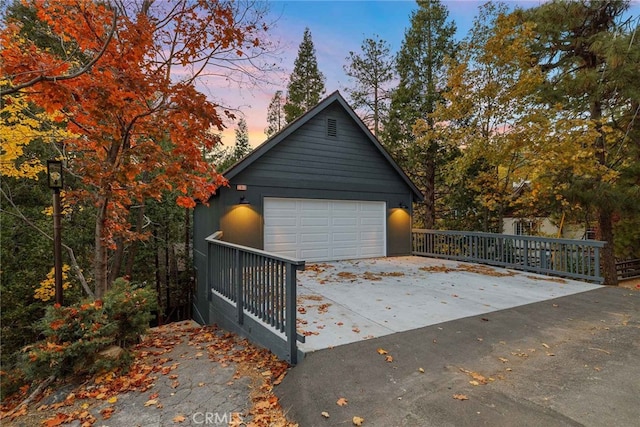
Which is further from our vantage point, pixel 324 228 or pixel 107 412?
pixel 324 228

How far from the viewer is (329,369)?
2.92 meters

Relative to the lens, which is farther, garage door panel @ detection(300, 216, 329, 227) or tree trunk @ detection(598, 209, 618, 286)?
tree trunk @ detection(598, 209, 618, 286)

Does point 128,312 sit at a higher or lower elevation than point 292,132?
lower

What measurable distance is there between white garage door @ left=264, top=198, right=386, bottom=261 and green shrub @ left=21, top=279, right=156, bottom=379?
4565 mm

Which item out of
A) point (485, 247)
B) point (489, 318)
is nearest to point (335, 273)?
point (489, 318)

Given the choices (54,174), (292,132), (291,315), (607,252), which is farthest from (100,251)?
(607,252)

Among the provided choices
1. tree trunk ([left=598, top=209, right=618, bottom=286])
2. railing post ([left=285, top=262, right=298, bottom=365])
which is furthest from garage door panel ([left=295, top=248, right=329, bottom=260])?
tree trunk ([left=598, top=209, right=618, bottom=286])

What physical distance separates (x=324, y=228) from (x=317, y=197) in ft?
3.12

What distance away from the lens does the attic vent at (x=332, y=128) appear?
371 inches

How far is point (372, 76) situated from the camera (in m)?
15.0

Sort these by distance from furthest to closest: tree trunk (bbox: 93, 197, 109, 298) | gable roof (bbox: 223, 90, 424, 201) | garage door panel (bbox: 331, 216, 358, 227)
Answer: garage door panel (bbox: 331, 216, 358, 227), gable roof (bbox: 223, 90, 424, 201), tree trunk (bbox: 93, 197, 109, 298)

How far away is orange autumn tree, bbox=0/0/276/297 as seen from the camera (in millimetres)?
3988

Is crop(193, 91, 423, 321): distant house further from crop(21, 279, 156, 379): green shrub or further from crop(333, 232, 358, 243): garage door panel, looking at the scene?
crop(21, 279, 156, 379): green shrub

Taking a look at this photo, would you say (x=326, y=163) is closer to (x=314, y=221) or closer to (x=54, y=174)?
(x=314, y=221)
